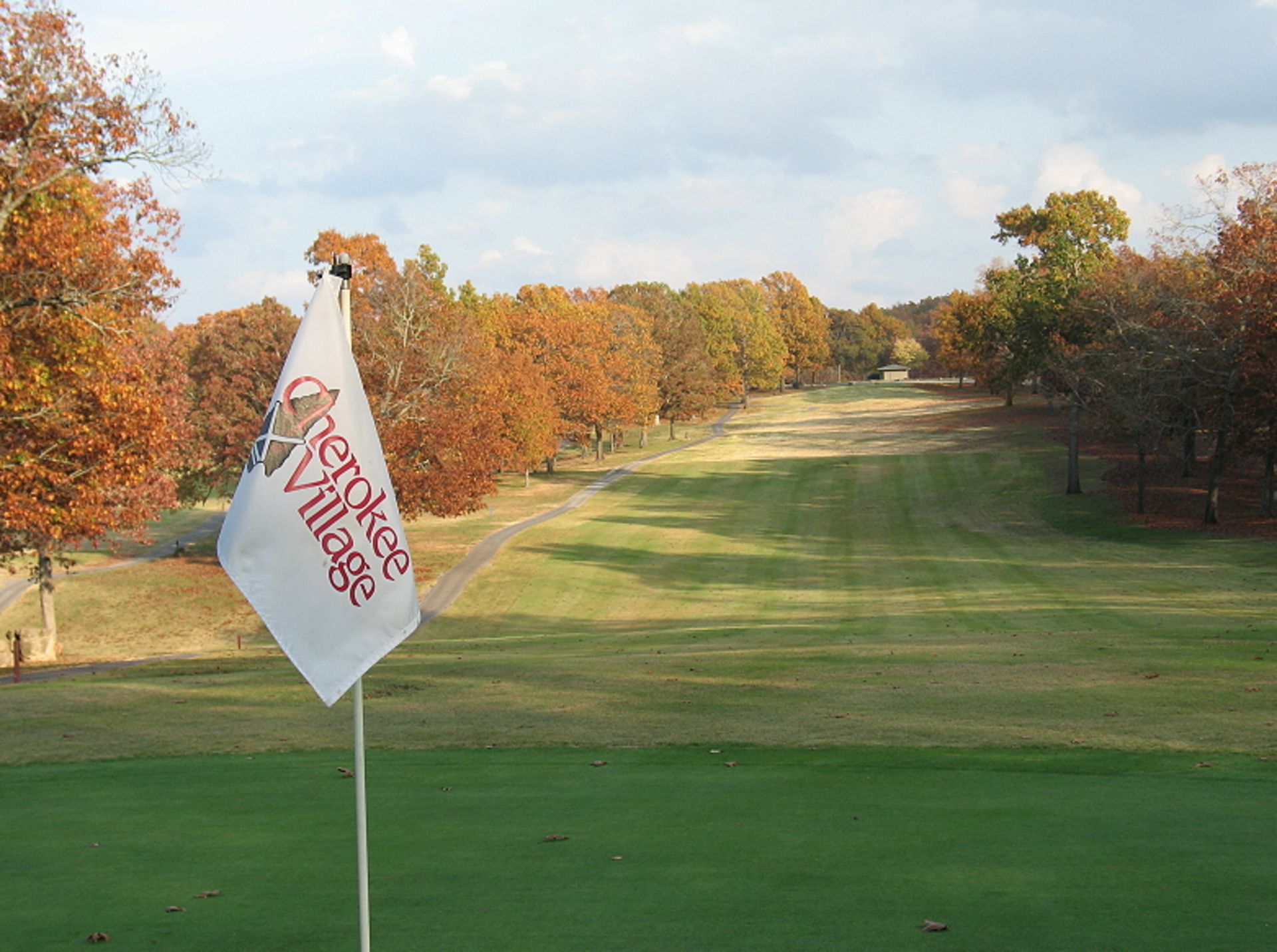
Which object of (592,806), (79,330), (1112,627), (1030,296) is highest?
(1030,296)

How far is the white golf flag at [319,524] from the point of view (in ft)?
16.2

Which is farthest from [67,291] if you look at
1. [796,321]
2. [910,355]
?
[910,355]

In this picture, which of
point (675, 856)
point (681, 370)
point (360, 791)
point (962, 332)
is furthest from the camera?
point (681, 370)

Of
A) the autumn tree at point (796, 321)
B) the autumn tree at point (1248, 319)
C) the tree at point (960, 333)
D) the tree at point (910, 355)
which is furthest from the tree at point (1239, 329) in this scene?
the tree at point (910, 355)

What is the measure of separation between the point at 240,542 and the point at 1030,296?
54855mm

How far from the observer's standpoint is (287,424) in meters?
4.93

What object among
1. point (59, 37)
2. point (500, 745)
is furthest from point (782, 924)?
point (59, 37)

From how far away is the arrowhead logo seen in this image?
489 cm

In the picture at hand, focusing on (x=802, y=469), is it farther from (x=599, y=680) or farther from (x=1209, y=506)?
(x=599, y=680)

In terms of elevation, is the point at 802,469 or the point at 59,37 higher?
the point at 59,37

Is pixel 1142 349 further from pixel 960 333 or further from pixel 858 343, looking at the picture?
pixel 858 343

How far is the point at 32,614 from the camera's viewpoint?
1652 inches

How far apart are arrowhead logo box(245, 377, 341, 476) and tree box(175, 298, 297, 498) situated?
4139 cm

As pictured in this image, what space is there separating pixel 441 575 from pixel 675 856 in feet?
124
